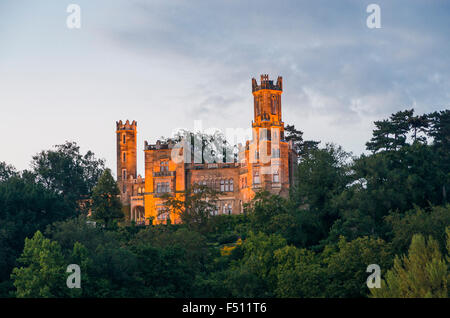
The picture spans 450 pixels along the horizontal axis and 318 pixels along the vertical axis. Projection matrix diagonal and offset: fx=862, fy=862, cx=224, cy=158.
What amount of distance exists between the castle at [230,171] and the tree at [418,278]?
115ft

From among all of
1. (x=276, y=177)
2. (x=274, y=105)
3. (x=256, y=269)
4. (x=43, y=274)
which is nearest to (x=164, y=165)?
(x=276, y=177)

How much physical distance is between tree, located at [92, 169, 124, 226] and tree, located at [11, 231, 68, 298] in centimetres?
2944

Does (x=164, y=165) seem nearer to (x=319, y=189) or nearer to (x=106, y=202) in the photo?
(x=106, y=202)

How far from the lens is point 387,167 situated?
64625 mm

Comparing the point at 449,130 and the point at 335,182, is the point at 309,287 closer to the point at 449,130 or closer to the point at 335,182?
the point at 335,182

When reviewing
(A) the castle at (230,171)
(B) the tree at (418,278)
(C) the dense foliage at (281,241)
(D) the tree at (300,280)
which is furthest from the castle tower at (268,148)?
(B) the tree at (418,278)

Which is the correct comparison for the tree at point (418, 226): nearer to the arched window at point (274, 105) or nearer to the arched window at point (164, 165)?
the arched window at point (274, 105)

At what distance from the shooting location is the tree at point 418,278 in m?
45.0

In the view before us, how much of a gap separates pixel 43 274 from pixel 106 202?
33906 mm

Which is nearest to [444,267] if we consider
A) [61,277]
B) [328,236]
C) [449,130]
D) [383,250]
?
[383,250]

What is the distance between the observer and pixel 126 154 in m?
96.5

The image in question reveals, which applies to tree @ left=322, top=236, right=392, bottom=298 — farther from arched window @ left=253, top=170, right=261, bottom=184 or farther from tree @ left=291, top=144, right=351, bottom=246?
arched window @ left=253, top=170, right=261, bottom=184
